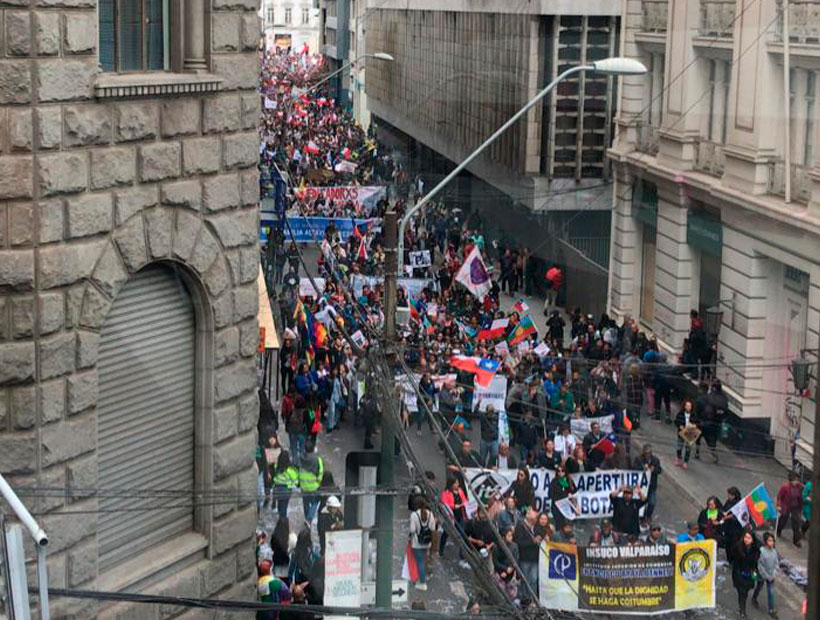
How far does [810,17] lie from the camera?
87.6 feet

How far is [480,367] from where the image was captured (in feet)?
82.0

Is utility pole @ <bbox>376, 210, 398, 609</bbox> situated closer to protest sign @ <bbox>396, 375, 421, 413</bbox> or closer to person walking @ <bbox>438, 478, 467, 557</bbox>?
person walking @ <bbox>438, 478, 467, 557</bbox>

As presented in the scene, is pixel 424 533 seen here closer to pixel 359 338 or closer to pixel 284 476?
pixel 284 476

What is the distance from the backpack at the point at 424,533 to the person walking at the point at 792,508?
4.52 metres

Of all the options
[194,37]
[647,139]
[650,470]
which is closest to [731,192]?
[647,139]

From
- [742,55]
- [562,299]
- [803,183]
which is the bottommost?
[562,299]

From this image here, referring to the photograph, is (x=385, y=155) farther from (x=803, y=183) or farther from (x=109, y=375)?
(x=109, y=375)

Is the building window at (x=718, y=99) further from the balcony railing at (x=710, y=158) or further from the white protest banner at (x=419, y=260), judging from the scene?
the white protest banner at (x=419, y=260)

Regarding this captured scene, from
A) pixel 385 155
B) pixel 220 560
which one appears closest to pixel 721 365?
pixel 220 560

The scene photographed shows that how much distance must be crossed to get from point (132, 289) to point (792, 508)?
36.8ft

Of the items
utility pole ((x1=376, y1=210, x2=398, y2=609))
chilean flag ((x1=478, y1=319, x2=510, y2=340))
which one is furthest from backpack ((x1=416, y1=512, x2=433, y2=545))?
chilean flag ((x1=478, y1=319, x2=510, y2=340))

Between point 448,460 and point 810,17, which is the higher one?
point 810,17

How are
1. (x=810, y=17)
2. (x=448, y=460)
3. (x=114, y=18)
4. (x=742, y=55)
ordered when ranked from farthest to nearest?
(x=742, y=55) < (x=810, y=17) < (x=448, y=460) < (x=114, y=18)

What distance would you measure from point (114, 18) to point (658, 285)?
2187cm
